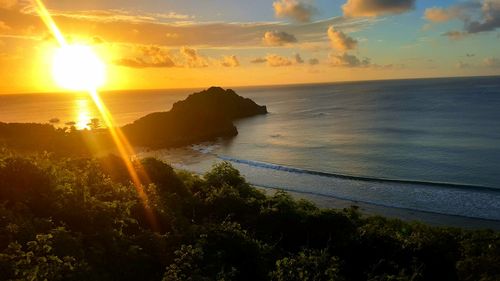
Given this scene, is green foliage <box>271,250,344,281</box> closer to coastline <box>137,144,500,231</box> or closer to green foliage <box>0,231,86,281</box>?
green foliage <box>0,231,86,281</box>

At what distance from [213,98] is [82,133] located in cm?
5572

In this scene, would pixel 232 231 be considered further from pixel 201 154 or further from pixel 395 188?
pixel 201 154

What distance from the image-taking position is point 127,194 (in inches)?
1062

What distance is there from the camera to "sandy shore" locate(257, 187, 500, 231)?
38.6m

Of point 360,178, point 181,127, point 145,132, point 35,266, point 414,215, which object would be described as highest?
point 35,266

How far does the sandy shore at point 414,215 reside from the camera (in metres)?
38.6

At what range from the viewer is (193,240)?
22562mm

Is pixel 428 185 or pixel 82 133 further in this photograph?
pixel 82 133

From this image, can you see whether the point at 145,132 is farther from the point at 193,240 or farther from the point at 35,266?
the point at 35,266

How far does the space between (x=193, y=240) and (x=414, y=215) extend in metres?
26.9

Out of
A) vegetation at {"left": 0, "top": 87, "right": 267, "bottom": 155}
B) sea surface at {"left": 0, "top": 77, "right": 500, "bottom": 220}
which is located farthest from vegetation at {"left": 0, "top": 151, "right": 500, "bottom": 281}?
vegetation at {"left": 0, "top": 87, "right": 267, "bottom": 155}

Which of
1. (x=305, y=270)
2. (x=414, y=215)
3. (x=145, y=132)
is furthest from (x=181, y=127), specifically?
(x=305, y=270)

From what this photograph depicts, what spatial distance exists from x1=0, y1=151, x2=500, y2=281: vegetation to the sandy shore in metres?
9.68

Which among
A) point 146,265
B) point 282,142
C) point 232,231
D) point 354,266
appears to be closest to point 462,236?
point 354,266
